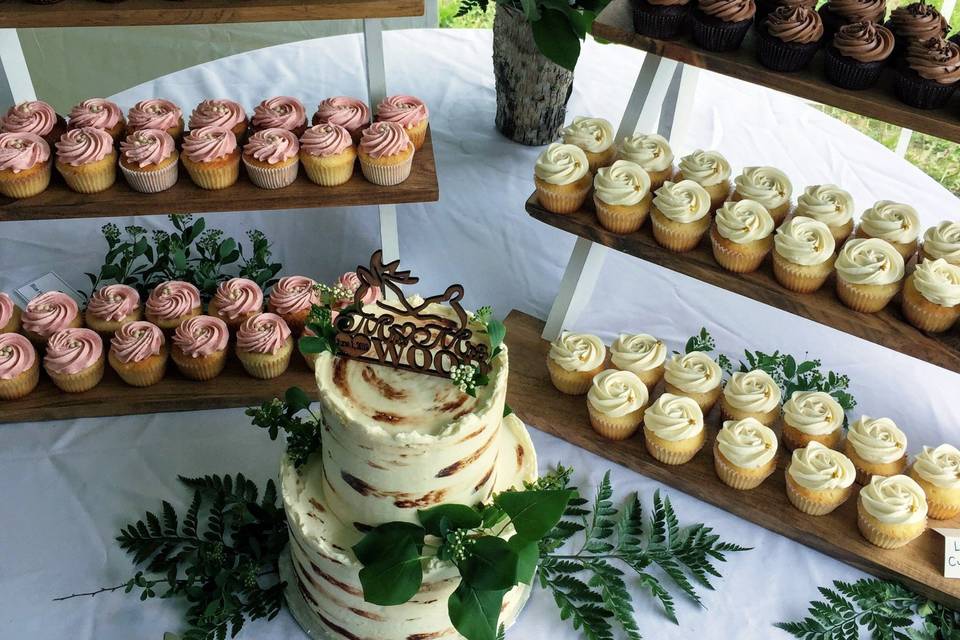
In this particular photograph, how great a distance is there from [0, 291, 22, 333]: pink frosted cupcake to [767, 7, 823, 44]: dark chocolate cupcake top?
1.96m

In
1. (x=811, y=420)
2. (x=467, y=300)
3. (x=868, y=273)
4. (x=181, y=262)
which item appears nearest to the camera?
(x=868, y=273)

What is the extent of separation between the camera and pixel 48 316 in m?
2.36

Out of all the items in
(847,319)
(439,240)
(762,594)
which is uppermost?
(847,319)

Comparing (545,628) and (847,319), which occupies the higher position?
(847,319)

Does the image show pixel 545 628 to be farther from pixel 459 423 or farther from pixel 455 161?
pixel 455 161

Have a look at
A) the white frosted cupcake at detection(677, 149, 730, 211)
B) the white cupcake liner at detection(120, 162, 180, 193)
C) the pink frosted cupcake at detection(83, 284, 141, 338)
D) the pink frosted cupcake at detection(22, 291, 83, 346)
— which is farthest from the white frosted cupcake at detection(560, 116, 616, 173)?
the pink frosted cupcake at detection(22, 291, 83, 346)

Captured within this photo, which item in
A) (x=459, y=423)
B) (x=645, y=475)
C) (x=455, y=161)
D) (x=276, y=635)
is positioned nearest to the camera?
(x=459, y=423)

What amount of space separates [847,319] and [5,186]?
6.46ft

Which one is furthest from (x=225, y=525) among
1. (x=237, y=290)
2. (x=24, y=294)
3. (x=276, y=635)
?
(x=24, y=294)

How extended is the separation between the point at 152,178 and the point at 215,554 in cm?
91

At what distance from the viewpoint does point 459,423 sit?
1579 mm

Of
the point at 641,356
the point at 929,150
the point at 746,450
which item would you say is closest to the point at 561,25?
the point at 641,356

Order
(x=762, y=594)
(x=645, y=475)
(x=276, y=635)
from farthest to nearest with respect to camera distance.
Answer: (x=645, y=475)
(x=762, y=594)
(x=276, y=635)

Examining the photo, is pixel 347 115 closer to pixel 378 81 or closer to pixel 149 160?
pixel 378 81
